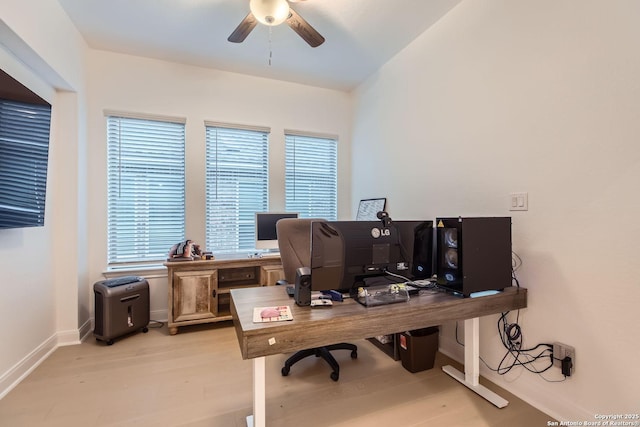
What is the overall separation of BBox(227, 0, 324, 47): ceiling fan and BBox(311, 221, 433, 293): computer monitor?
1.60m

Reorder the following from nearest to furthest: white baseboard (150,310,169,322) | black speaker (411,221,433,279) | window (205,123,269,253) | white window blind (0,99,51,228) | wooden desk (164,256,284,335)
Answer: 1. white window blind (0,99,51,228)
2. black speaker (411,221,433,279)
3. wooden desk (164,256,284,335)
4. white baseboard (150,310,169,322)
5. window (205,123,269,253)

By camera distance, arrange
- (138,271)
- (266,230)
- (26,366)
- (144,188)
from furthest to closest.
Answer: (266,230)
(144,188)
(138,271)
(26,366)

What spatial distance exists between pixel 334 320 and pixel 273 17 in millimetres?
2132

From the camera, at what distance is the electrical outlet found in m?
1.64

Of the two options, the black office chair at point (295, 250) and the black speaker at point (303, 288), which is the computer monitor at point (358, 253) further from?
the black office chair at point (295, 250)

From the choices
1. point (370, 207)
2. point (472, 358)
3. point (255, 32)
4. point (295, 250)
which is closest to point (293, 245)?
point (295, 250)

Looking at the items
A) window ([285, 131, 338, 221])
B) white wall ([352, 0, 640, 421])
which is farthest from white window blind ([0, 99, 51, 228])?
white wall ([352, 0, 640, 421])

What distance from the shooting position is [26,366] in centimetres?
214

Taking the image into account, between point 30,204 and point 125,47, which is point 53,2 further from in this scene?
point 30,204

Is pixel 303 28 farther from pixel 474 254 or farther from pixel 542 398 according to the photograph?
pixel 542 398

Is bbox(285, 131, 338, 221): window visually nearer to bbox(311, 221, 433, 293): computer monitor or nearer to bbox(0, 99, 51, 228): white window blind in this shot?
bbox(311, 221, 433, 293): computer monitor

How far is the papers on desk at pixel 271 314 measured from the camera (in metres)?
1.33

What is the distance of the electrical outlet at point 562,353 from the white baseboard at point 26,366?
361cm

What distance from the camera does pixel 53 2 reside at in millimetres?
2197
